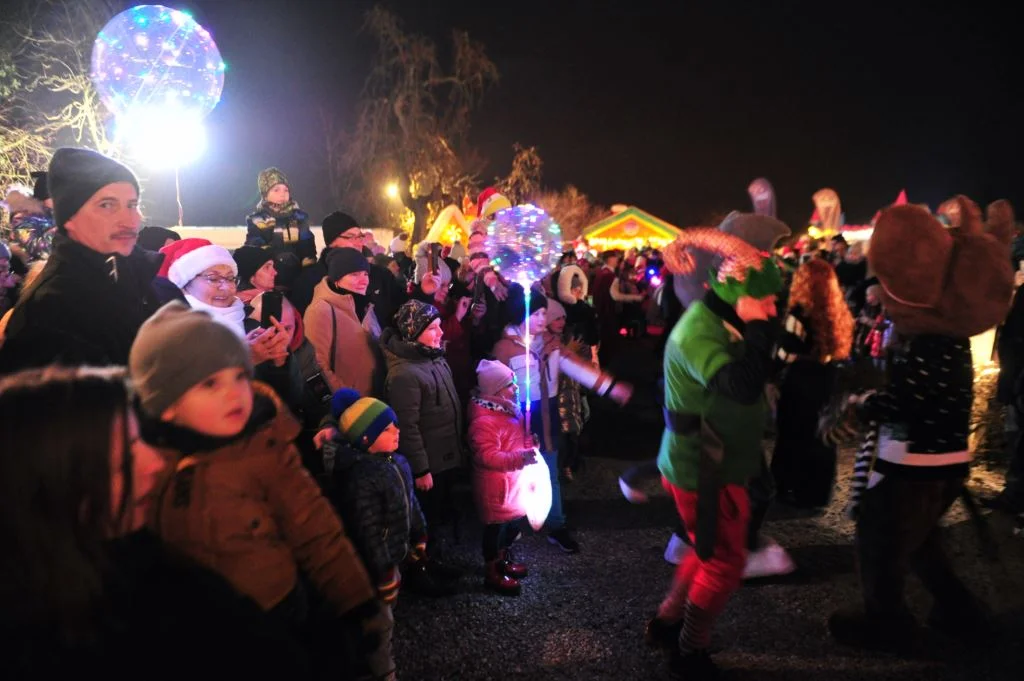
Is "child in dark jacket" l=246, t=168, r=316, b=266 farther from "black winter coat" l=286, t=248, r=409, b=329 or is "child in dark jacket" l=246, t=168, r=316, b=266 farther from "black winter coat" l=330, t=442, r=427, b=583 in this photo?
"black winter coat" l=330, t=442, r=427, b=583

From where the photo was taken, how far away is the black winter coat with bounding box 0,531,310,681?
1.28 m

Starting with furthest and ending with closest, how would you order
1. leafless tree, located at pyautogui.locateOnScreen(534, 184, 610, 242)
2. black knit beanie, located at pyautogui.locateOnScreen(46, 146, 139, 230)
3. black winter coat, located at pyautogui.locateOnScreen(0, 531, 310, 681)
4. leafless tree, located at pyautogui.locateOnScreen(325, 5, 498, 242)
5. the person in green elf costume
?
leafless tree, located at pyautogui.locateOnScreen(534, 184, 610, 242), leafless tree, located at pyautogui.locateOnScreen(325, 5, 498, 242), the person in green elf costume, black knit beanie, located at pyautogui.locateOnScreen(46, 146, 139, 230), black winter coat, located at pyautogui.locateOnScreen(0, 531, 310, 681)

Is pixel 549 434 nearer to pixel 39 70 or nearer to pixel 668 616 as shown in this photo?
pixel 668 616

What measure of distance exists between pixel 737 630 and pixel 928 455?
4.81ft

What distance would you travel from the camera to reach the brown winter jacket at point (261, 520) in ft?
6.05

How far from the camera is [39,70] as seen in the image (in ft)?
42.1

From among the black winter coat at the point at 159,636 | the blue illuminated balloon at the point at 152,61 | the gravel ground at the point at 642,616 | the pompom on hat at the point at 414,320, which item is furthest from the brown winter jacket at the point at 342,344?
the blue illuminated balloon at the point at 152,61

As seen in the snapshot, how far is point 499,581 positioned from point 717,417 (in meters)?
1.93

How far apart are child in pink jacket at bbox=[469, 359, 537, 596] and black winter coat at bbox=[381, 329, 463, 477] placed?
0.21 m

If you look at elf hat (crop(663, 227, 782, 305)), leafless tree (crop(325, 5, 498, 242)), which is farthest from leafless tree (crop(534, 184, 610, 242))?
elf hat (crop(663, 227, 782, 305))

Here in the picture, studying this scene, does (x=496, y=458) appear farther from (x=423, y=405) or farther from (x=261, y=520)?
(x=261, y=520)

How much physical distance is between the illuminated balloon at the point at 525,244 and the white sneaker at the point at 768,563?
2.59 m

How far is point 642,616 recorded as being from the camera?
3754 millimetres

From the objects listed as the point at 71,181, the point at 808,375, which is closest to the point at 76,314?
the point at 71,181
